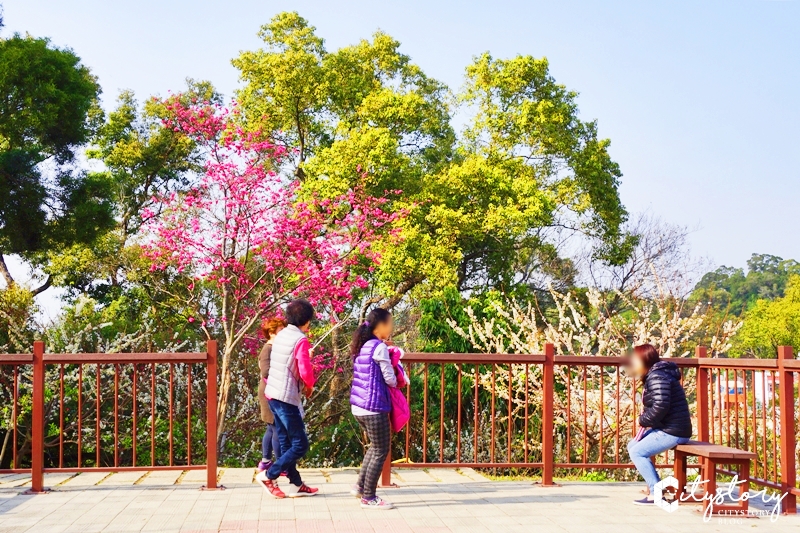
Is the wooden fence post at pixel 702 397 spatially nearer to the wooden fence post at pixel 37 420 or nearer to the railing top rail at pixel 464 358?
the railing top rail at pixel 464 358

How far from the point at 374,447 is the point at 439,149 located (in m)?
16.6

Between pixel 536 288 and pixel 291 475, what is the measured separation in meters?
17.5

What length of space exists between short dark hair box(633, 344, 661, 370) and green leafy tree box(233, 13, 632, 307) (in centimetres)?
1230

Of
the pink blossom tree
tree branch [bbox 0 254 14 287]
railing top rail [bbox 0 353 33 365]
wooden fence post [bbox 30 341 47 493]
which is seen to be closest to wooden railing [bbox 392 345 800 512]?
the pink blossom tree

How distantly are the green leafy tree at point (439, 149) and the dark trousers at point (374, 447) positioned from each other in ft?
41.5

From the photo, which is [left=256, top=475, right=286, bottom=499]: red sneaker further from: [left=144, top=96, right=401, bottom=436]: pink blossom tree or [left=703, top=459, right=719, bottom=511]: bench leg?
[left=144, top=96, right=401, bottom=436]: pink blossom tree

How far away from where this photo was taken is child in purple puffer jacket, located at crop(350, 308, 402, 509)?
5.95m

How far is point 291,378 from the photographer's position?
6.30 m

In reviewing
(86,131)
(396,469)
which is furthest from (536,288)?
(396,469)

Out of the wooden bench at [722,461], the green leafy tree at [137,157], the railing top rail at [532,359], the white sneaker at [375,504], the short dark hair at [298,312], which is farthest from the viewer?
the green leafy tree at [137,157]

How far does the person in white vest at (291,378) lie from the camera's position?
6.25 metres

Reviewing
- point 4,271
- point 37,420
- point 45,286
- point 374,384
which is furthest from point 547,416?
point 4,271

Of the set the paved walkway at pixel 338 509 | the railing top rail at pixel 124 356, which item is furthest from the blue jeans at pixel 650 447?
the railing top rail at pixel 124 356

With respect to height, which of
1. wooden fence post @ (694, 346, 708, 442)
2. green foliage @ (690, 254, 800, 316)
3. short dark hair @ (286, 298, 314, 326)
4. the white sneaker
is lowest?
the white sneaker
